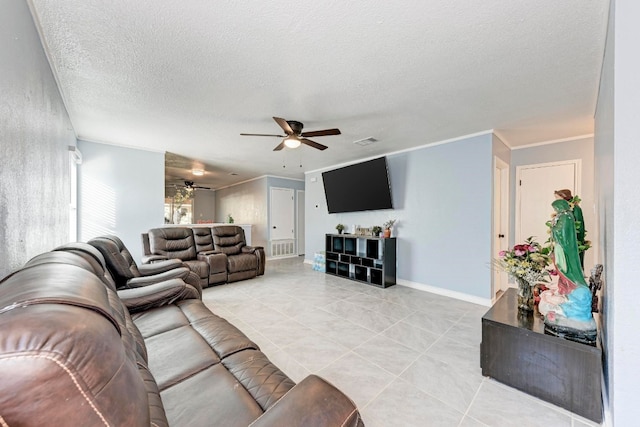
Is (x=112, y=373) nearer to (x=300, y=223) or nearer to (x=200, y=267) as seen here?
(x=200, y=267)

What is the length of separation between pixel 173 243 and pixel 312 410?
4.47m

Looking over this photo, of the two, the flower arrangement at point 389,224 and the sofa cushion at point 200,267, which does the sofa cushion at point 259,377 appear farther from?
the flower arrangement at point 389,224

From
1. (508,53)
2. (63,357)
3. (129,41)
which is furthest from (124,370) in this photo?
(508,53)

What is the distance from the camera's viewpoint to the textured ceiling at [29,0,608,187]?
5.05 ft

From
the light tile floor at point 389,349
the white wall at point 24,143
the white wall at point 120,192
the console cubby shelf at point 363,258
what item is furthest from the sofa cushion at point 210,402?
the white wall at point 120,192

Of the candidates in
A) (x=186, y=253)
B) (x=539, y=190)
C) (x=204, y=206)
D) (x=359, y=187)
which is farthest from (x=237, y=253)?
(x=204, y=206)

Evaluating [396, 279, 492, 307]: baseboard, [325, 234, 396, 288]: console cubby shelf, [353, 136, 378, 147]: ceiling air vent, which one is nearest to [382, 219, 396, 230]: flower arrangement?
[325, 234, 396, 288]: console cubby shelf

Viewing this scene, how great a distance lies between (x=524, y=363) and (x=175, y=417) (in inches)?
83.8

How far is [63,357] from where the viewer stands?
486mm

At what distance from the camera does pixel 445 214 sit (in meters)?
3.92

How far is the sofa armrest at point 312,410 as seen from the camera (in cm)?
78

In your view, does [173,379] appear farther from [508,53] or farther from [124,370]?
[508,53]

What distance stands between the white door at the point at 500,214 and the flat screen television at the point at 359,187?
5.13 ft

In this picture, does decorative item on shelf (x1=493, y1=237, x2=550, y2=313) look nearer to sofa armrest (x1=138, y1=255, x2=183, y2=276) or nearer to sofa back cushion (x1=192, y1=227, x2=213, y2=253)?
sofa armrest (x1=138, y1=255, x2=183, y2=276)
